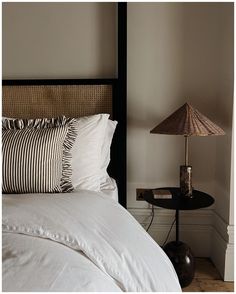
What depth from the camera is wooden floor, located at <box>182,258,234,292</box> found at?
2.11m

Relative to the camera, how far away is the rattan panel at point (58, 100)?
2.31m

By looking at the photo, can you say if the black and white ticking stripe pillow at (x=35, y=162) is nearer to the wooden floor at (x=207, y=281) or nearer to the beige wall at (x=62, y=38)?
the beige wall at (x=62, y=38)

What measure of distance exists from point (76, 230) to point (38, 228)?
136mm

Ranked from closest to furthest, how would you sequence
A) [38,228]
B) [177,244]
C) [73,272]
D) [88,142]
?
[73,272] < [38,228] < [88,142] < [177,244]

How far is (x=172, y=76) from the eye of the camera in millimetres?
2404

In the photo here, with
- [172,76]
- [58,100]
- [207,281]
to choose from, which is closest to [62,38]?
[58,100]

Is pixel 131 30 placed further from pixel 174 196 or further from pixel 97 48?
pixel 174 196

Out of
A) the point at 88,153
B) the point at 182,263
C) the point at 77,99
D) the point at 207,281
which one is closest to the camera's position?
the point at 88,153

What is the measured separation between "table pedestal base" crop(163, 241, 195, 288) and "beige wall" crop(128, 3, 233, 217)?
527 mm

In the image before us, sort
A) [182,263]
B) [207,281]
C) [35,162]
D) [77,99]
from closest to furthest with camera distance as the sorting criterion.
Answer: [35,162]
[182,263]
[207,281]
[77,99]

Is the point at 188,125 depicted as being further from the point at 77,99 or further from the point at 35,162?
the point at 35,162

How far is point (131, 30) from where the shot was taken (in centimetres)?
239

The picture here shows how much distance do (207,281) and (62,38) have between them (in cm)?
187

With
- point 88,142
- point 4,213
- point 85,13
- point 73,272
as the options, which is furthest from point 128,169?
point 73,272
